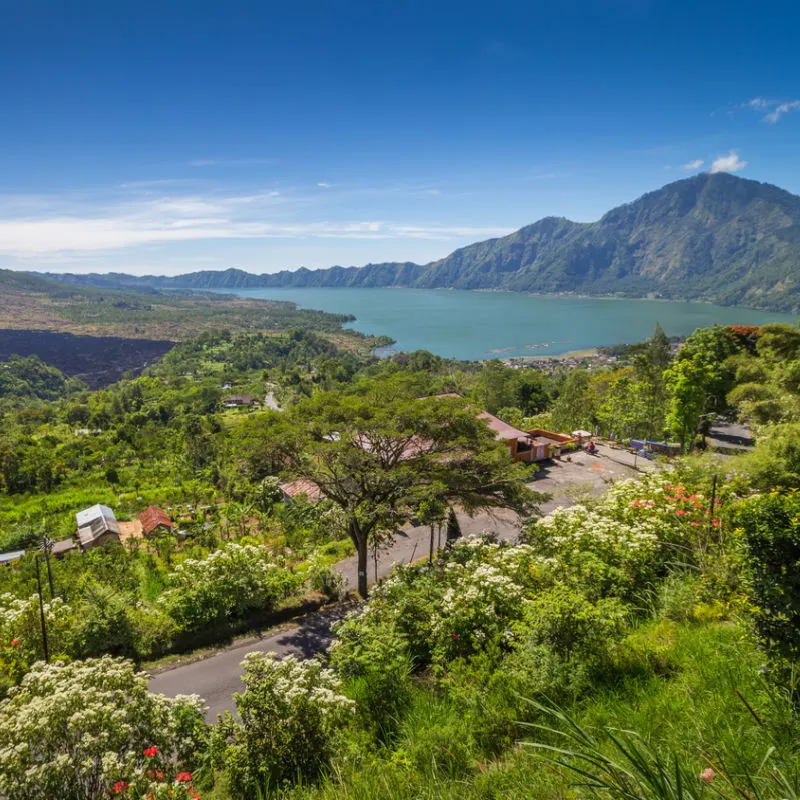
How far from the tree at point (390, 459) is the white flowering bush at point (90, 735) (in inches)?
191

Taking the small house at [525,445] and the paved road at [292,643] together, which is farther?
the small house at [525,445]

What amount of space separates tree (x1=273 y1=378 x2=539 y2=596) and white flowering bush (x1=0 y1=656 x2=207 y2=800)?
4839 millimetres

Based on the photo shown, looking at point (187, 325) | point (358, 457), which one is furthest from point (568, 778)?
point (187, 325)

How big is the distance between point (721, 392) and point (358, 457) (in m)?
22.5

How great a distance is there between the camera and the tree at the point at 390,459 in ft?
30.7

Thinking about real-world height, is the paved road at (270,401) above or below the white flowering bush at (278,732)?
below

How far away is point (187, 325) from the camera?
16788 centimetres

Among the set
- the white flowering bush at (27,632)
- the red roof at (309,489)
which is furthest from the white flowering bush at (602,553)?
the white flowering bush at (27,632)

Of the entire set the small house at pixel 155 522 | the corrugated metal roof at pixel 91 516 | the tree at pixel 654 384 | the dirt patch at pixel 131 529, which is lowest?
the dirt patch at pixel 131 529

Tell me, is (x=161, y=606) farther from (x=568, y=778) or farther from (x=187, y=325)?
(x=187, y=325)

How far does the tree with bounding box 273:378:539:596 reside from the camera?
9352 mm

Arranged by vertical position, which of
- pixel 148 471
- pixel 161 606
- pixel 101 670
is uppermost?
pixel 101 670

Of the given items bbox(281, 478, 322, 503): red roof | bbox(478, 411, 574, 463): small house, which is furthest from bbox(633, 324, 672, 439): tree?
bbox(281, 478, 322, 503): red roof

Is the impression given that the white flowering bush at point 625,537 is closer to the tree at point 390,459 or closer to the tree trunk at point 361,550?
the tree at point 390,459
